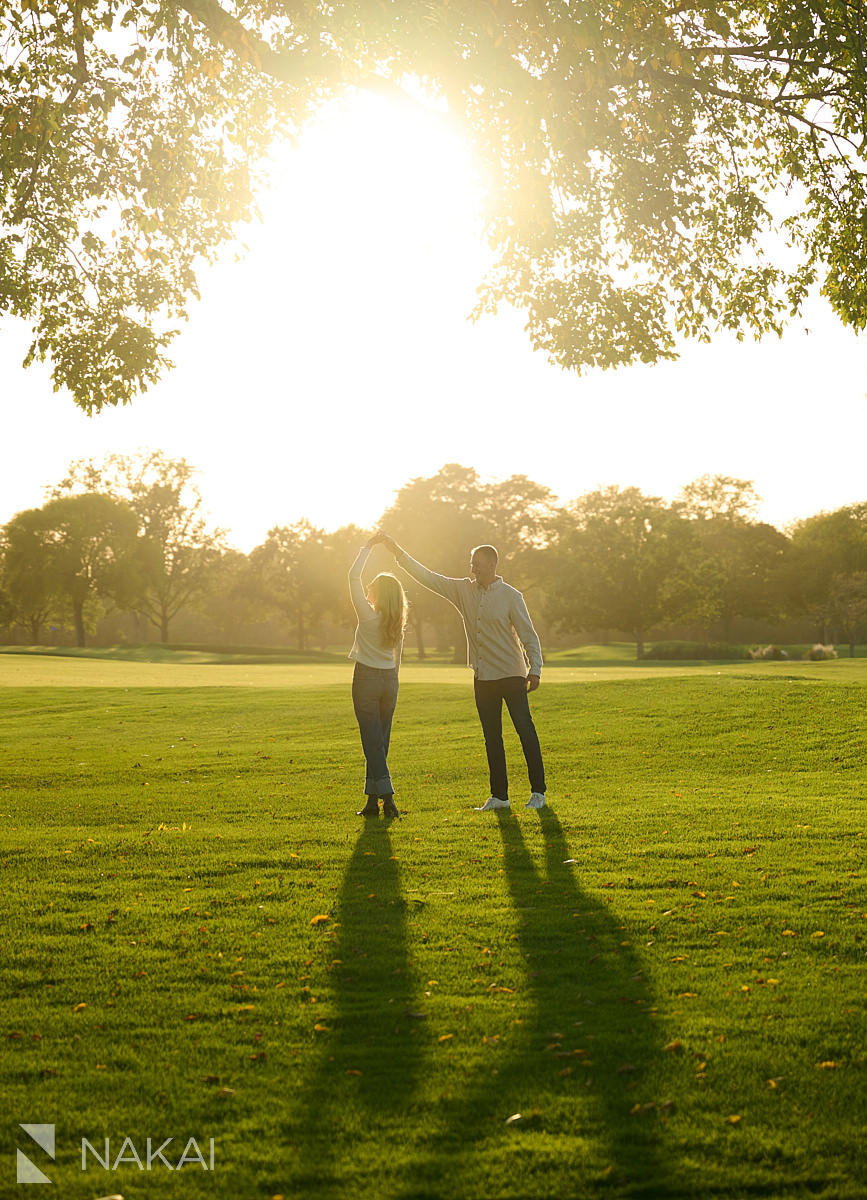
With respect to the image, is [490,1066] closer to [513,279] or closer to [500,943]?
[500,943]

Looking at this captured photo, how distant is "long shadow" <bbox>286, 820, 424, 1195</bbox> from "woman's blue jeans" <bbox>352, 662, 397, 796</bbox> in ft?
10.3

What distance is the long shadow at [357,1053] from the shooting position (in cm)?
345

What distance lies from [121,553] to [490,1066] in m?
73.5

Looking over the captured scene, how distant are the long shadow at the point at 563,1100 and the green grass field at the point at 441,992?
1 centimetres

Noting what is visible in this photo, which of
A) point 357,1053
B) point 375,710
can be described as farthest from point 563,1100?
point 375,710

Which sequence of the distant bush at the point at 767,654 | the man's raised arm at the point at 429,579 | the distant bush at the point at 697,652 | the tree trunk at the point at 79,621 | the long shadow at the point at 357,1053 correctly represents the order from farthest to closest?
1. the tree trunk at the point at 79,621
2. the distant bush at the point at 697,652
3. the distant bush at the point at 767,654
4. the man's raised arm at the point at 429,579
5. the long shadow at the point at 357,1053

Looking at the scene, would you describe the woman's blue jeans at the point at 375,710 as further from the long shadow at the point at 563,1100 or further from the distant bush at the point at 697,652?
the distant bush at the point at 697,652

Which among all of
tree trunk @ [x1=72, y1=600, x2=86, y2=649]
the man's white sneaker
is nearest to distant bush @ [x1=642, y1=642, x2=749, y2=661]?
the man's white sneaker

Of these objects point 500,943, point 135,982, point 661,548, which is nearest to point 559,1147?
point 500,943

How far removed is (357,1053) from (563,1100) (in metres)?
1.01

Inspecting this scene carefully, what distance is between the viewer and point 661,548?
61.2m

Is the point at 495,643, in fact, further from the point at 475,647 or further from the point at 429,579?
the point at 429,579

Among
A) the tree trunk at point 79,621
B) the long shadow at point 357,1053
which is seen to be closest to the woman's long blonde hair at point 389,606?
the long shadow at point 357,1053

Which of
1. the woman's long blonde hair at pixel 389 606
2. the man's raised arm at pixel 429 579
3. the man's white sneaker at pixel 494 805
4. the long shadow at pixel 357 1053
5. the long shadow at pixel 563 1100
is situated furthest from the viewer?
the man's white sneaker at pixel 494 805
